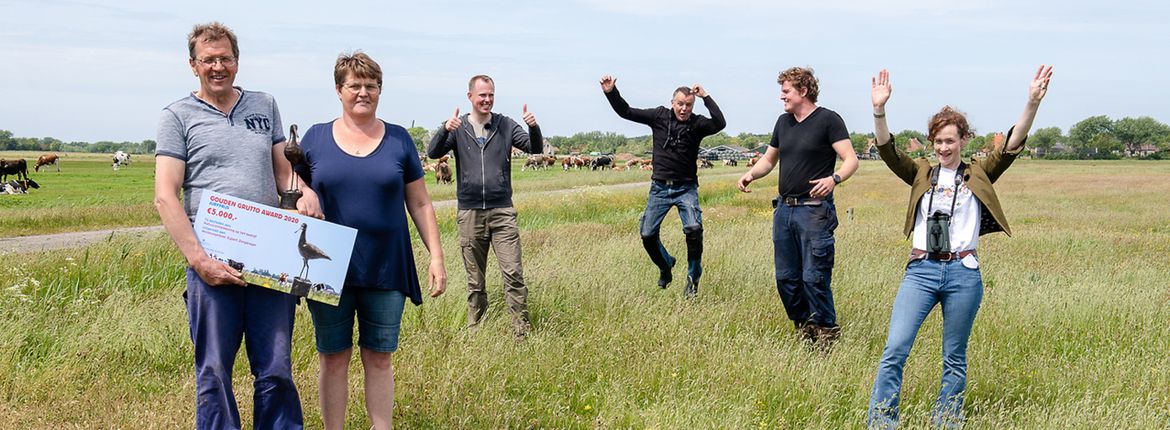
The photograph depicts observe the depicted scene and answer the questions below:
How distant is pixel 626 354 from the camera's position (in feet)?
17.3

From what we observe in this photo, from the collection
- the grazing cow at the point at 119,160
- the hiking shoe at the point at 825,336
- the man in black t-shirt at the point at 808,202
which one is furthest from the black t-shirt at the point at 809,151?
the grazing cow at the point at 119,160

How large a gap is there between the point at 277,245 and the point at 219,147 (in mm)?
467

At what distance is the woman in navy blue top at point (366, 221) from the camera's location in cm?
362

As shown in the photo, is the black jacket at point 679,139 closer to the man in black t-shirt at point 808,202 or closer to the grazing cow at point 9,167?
the man in black t-shirt at point 808,202

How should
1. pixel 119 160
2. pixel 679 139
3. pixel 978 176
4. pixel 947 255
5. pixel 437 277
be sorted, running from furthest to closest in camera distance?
pixel 119 160 → pixel 679 139 → pixel 978 176 → pixel 947 255 → pixel 437 277

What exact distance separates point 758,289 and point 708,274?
0.91 meters

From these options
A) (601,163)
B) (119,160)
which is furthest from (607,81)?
(119,160)

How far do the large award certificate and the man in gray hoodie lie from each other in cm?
268

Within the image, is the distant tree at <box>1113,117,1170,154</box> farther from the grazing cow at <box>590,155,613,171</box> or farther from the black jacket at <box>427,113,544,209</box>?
the black jacket at <box>427,113,544,209</box>

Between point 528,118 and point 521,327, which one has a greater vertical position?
point 528,118

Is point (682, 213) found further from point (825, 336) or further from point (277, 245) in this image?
point (277, 245)

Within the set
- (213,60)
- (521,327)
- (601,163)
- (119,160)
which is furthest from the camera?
(601,163)

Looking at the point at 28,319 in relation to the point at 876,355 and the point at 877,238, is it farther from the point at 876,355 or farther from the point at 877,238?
the point at 877,238

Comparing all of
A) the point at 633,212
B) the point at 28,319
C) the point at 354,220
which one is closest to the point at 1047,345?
the point at 354,220
